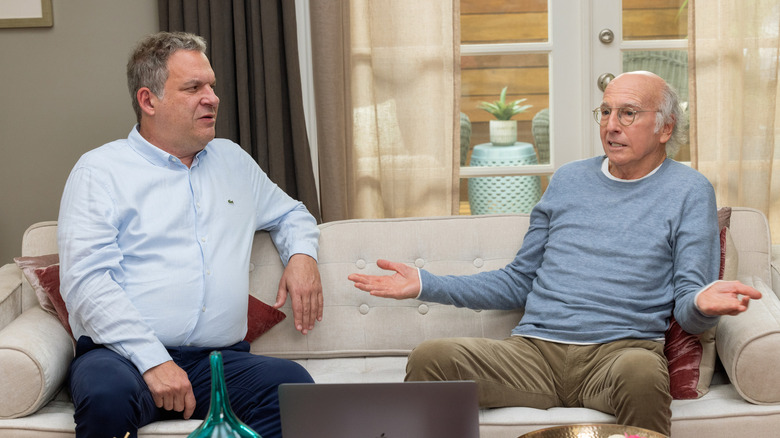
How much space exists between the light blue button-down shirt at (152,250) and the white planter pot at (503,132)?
1.38 metres

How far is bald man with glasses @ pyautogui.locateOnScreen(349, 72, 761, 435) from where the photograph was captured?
1.92 meters

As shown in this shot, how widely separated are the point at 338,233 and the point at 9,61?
171cm

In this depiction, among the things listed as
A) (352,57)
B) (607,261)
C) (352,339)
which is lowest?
(352,339)

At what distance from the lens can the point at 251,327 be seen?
238cm

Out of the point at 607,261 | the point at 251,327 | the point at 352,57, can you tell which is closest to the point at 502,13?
the point at 352,57

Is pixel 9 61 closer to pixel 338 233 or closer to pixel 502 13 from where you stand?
pixel 338 233

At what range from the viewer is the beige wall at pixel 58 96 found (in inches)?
128

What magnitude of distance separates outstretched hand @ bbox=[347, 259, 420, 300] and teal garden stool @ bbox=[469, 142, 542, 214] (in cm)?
124

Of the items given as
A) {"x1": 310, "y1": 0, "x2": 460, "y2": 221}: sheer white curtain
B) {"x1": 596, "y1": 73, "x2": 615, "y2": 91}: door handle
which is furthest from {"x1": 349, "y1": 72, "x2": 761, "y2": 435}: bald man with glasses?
{"x1": 596, "y1": 73, "x2": 615, "y2": 91}: door handle

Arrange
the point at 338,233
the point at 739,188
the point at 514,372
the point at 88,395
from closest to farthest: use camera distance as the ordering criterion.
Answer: the point at 88,395 → the point at 514,372 → the point at 338,233 → the point at 739,188

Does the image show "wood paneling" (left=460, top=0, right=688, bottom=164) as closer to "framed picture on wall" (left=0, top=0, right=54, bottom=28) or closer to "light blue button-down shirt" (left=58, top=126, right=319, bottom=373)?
"light blue button-down shirt" (left=58, top=126, right=319, bottom=373)

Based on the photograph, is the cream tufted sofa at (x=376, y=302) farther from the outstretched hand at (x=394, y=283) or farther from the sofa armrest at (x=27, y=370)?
the outstretched hand at (x=394, y=283)

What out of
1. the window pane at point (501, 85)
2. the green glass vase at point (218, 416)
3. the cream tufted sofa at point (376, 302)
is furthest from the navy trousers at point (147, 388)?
the window pane at point (501, 85)

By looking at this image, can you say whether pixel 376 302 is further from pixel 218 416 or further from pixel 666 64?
pixel 666 64
